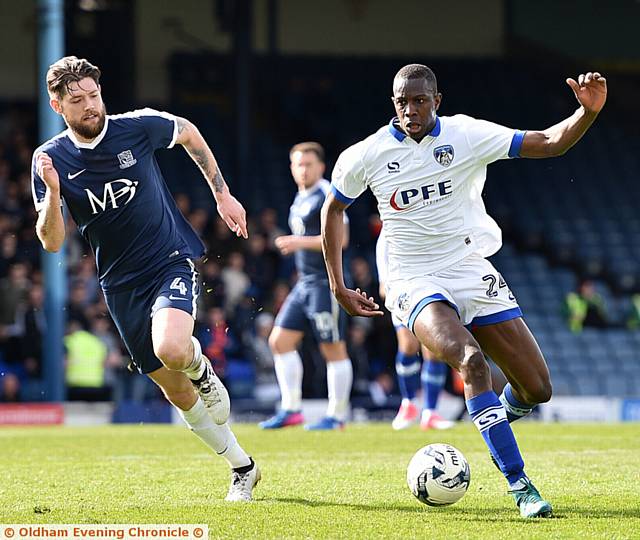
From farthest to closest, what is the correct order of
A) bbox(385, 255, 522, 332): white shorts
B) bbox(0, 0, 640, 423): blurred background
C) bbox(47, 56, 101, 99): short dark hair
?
bbox(0, 0, 640, 423): blurred background < bbox(385, 255, 522, 332): white shorts < bbox(47, 56, 101, 99): short dark hair

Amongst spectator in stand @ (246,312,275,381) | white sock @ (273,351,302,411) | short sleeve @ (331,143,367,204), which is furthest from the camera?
spectator in stand @ (246,312,275,381)

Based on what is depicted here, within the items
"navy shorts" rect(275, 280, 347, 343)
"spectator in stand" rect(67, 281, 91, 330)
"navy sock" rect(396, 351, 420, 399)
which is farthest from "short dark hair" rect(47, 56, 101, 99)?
"spectator in stand" rect(67, 281, 91, 330)

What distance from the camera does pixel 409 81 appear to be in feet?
23.0

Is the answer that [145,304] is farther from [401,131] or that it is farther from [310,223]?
[310,223]

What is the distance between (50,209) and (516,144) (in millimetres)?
2625

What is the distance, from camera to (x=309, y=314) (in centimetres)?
1228

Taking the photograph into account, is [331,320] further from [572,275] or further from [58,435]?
[572,275]

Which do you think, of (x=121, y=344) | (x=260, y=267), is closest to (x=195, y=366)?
(x=121, y=344)

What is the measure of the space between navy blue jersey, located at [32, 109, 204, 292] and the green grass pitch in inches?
54.4

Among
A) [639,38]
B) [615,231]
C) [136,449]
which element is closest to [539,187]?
[615,231]

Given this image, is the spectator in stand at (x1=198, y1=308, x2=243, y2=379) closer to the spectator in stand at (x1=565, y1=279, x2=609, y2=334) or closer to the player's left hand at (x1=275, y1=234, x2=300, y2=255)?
the player's left hand at (x1=275, y1=234, x2=300, y2=255)

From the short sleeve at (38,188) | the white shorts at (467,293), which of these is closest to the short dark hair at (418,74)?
A: the white shorts at (467,293)

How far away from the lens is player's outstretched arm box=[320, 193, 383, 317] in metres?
7.30

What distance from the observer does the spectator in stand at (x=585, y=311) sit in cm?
2191
